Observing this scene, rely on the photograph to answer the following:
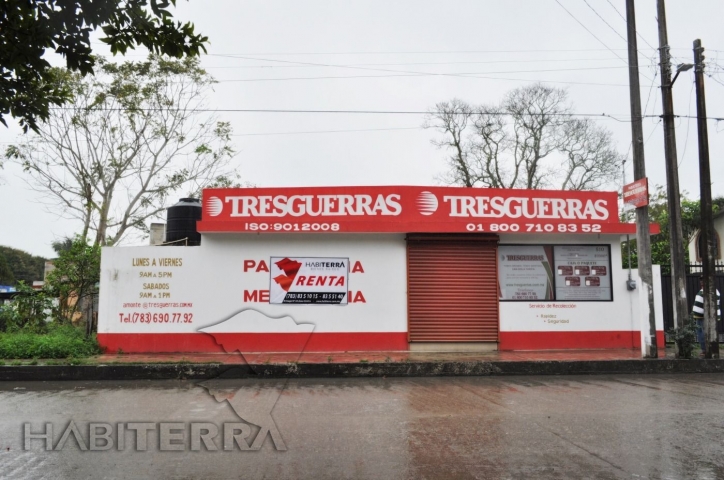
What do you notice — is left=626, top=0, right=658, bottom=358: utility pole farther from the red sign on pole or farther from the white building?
the white building

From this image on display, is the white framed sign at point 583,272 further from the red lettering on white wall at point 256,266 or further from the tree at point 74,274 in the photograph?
the tree at point 74,274

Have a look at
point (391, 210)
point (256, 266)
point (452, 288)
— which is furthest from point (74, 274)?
point (452, 288)

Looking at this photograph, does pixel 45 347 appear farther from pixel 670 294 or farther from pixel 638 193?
pixel 670 294

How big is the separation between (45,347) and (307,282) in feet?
18.0

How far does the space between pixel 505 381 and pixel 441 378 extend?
1163 mm

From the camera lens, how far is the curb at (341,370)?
9.75 metres

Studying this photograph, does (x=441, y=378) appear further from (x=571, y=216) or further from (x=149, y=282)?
(x=149, y=282)

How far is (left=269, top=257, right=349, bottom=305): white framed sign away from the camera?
12266mm

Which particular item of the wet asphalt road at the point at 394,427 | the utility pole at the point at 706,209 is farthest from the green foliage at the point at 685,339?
the wet asphalt road at the point at 394,427

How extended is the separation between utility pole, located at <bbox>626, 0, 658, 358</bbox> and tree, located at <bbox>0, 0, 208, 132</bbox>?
9.64 m

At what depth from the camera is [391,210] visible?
1230 centimetres

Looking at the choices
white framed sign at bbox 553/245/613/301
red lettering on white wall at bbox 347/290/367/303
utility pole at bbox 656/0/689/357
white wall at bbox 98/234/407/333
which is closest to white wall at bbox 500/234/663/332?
white framed sign at bbox 553/245/613/301

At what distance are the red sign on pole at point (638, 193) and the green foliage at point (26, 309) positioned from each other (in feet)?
Answer: 45.3

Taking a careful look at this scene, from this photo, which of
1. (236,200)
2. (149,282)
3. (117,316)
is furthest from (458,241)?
(117,316)
